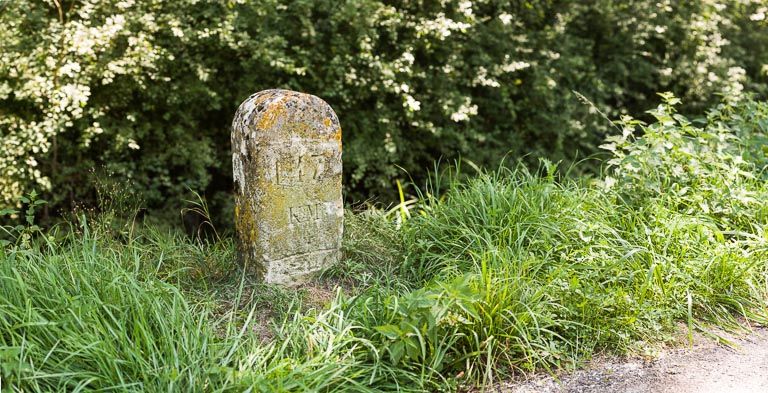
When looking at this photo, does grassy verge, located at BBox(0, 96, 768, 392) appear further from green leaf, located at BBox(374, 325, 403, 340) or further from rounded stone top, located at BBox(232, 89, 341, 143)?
rounded stone top, located at BBox(232, 89, 341, 143)

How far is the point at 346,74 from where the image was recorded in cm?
609

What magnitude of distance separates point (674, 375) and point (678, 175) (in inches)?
68.7

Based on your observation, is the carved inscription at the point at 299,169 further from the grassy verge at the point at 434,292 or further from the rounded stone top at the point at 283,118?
the grassy verge at the point at 434,292

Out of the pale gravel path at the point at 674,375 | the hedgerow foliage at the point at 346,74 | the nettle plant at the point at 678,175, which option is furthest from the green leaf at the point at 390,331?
the hedgerow foliage at the point at 346,74

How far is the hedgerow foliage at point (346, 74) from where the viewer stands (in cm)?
560

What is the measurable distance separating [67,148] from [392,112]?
2.84m

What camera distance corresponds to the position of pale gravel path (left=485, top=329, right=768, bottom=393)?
3113mm

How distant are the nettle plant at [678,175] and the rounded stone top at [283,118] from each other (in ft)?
5.98

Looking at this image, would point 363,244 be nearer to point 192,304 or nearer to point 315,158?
point 315,158

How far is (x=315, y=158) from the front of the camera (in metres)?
3.80

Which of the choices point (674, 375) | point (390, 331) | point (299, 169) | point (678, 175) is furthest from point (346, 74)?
point (674, 375)

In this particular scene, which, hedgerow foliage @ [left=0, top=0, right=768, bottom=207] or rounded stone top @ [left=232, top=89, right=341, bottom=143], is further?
hedgerow foliage @ [left=0, top=0, right=768, bottom=207]

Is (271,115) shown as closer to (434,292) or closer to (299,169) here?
(299,169)

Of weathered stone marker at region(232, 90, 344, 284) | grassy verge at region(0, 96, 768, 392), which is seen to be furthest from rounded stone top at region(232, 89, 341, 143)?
grassy verge at region(0, 96, 768, 392)
